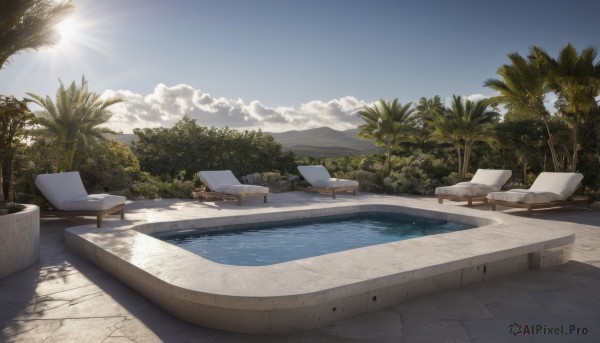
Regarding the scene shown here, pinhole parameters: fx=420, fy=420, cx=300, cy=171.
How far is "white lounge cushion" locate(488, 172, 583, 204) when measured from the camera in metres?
9.12

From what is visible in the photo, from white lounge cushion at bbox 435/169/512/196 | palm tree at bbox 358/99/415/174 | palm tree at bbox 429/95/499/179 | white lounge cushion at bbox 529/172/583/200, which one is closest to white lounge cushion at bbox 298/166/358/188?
white lounge cushion at bbox 435/169/512/196

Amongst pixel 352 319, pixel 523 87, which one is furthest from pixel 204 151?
pixel 352 319

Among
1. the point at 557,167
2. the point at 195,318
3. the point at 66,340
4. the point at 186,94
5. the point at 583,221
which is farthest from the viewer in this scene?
the point at 186,94

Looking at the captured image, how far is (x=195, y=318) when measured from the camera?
11.4 feet

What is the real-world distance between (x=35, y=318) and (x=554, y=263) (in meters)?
5.81

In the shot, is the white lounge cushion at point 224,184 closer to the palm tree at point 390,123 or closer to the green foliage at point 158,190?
the green foliage at point 158,190

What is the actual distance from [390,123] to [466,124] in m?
3.07

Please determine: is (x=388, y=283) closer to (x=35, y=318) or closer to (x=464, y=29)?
(x=35, y=318)

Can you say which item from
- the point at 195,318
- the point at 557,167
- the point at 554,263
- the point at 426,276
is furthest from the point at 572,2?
the point at 195,318

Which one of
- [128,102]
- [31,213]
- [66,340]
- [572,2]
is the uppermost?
[572,2]

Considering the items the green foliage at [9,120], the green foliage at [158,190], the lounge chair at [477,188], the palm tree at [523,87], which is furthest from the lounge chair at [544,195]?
the green foliage at [9,120]

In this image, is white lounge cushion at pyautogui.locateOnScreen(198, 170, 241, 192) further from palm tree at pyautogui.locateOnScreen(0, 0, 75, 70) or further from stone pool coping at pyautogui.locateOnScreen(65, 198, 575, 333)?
stone pool coping at pyautogui.locateOnScreen(65, 198, 575, 333)

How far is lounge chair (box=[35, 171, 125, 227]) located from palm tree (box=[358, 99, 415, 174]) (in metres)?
12.5

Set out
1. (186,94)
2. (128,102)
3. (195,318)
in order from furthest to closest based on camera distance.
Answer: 1. (186,94)
2. (128,102)
3. (195,318)
